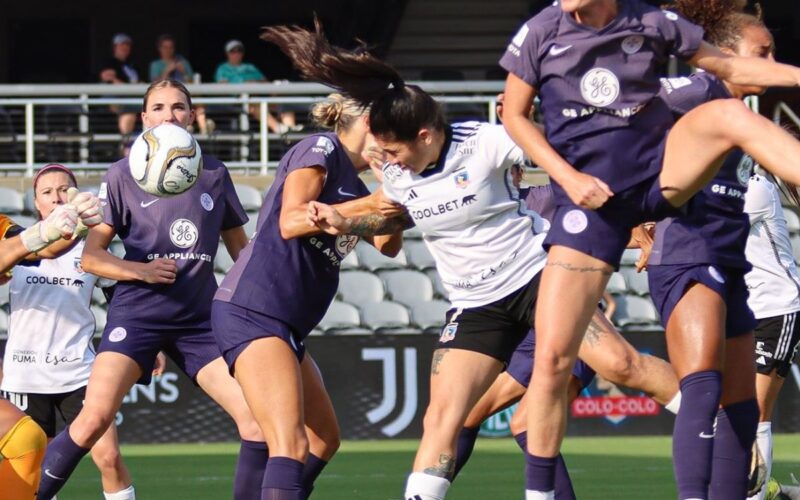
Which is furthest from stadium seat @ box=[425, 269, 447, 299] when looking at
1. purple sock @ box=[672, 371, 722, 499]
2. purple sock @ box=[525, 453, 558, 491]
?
purple sock @ box=[525, 453, 558, 491]

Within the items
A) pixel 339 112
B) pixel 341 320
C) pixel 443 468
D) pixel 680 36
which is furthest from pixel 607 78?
pixel 341 320

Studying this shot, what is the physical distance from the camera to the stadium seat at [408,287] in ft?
43.2

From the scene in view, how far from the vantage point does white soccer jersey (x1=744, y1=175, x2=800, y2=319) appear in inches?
279

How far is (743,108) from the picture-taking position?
4691 millimetres

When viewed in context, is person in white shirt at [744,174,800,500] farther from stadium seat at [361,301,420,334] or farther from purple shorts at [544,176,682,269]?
stadium seat at [361,301,420,334]

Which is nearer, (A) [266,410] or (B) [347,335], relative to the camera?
(A) [266,410]

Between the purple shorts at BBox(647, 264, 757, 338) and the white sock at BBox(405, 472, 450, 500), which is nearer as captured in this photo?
the white sock at BBox(405, 472, 450, 500)

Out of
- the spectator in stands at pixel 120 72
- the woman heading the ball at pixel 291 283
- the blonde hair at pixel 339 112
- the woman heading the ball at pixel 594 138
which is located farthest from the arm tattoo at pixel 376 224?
the spectator in stands at pixel 120 72

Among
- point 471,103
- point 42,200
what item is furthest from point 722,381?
point 471,103

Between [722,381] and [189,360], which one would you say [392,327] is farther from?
[722,381]

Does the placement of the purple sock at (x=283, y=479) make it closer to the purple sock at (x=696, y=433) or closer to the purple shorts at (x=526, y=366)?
the purple sock at (x=696, y=433)

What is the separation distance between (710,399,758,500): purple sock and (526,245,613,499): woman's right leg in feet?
2.67

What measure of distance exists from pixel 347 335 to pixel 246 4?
10.2 metres

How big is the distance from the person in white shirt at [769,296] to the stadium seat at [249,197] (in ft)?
24.0
